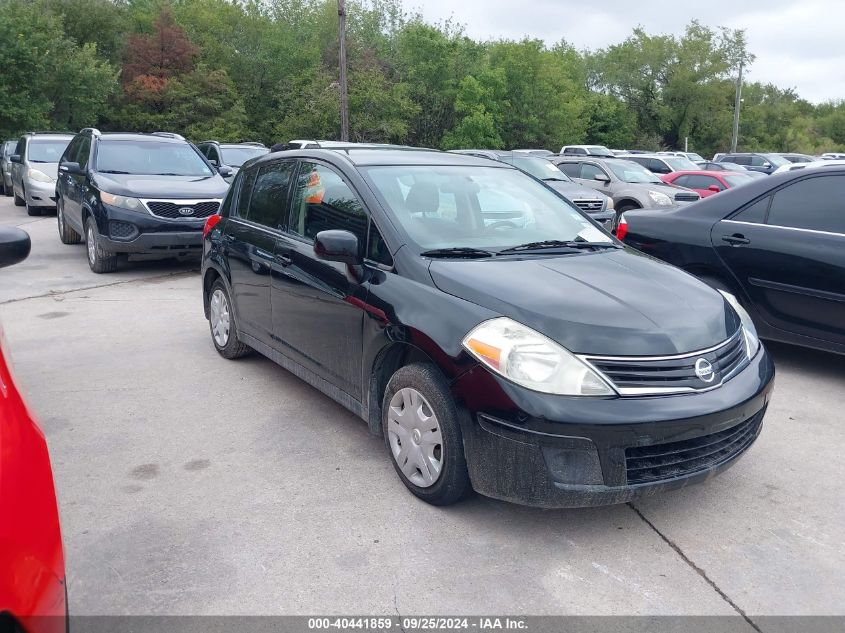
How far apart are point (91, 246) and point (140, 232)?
3.52 feet

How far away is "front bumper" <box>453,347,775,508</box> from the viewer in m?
3.17

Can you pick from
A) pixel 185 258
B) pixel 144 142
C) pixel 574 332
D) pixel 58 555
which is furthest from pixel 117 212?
pixel 58 555

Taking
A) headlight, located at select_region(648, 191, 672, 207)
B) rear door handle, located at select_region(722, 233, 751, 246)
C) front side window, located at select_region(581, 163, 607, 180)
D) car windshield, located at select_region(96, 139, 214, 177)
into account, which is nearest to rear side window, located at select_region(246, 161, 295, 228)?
rear door handle, located at select_region(722, 233, 751, 246)

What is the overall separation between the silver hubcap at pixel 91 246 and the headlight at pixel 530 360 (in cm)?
802

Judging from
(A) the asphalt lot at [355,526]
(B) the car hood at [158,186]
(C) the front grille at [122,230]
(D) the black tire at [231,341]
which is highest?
(B) the car hood at [158,186]

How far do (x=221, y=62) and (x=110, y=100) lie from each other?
8.28 m

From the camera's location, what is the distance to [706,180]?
56.2 ft

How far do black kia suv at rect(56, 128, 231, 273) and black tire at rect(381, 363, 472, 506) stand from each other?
22.3ft

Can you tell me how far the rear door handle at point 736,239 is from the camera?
598 centimetres

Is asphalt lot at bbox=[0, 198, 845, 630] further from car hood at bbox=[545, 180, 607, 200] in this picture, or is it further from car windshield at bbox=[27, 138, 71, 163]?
car windshield at bbox=[27, 138, 71, 163]

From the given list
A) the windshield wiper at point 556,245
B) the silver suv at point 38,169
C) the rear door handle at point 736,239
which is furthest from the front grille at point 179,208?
the silver suv at point 38,169

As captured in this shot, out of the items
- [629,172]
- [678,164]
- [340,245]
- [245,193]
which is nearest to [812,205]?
[340,245]

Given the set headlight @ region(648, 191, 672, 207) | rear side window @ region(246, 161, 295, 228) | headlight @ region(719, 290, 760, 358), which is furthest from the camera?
headlight @ region(648, 191, 672, 207)

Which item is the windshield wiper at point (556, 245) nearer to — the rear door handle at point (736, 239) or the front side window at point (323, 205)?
the front side window at point (323, 205)
